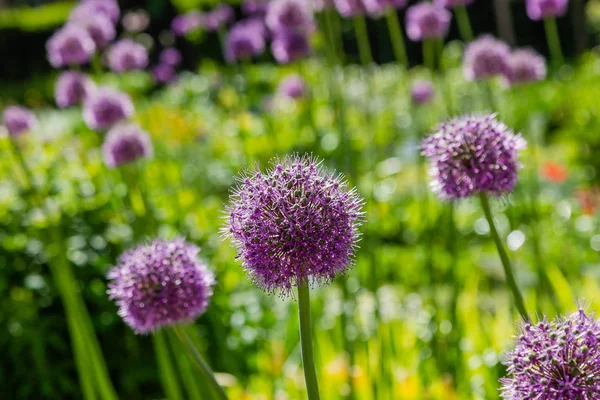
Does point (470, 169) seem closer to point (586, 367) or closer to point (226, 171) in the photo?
point (586, 367)

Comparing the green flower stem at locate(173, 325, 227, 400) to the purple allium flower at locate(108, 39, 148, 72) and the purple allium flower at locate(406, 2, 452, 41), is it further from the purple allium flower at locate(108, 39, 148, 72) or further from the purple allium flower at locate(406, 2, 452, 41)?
the purple allium flower at locate(108, 39, 148, 72)

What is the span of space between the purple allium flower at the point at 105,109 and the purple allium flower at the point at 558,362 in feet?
8.69

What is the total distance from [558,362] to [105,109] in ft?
9.01

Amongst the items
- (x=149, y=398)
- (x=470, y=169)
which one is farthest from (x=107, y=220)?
(x=470, y=169)

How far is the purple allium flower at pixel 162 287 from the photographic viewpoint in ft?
4.76

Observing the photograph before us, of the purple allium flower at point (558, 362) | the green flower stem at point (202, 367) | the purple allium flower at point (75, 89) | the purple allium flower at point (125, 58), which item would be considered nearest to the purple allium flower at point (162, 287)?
the green flower stem at point (202, 367)

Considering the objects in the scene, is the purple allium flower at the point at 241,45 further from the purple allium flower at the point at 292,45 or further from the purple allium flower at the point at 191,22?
the purple allium flower at the point at 292,45

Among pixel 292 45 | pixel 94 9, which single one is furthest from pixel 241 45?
pixel 94 9

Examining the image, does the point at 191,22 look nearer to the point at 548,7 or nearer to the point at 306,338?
the point at 548,7

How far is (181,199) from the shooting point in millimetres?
4449

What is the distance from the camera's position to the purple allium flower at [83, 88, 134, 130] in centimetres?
325

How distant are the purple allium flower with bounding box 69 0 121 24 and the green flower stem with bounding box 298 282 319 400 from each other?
281cm

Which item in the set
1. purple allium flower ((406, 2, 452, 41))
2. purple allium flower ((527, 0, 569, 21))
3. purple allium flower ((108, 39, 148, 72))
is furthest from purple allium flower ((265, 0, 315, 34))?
purple allium flower ((527, 0, 569, 21))

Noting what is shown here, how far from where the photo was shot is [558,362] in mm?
929
